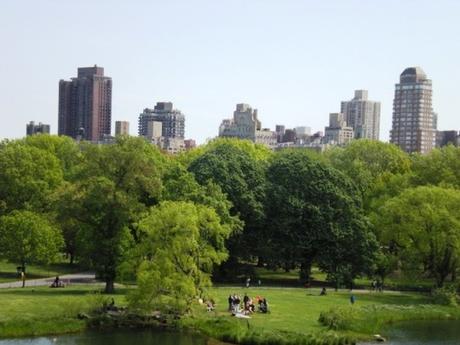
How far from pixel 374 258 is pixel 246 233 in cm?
1216

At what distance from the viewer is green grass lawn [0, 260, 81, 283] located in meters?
72.2

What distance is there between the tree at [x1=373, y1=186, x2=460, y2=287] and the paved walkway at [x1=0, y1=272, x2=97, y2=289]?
91.1ft

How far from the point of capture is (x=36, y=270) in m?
77.2

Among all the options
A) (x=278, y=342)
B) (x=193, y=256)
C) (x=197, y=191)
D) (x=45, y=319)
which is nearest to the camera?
(x=278, y=342)

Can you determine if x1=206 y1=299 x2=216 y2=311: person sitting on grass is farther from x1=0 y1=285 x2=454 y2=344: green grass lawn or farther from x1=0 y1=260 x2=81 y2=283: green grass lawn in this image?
x1=0 y1=260 x2=81 y2=283: green grass lawn

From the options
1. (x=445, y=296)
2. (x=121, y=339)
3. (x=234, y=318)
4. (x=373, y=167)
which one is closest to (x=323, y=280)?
(x=445, y=296)

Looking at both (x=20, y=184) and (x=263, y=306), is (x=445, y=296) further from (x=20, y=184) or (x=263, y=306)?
(x=20, y=184)

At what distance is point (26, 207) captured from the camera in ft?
253

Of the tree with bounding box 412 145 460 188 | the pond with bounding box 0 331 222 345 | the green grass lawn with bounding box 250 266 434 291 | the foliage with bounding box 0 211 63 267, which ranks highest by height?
the tree with bounding box 412 145 460 188

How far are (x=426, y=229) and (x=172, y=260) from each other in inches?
1064

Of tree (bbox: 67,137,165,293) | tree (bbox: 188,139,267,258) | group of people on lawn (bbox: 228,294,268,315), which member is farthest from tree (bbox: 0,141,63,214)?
group of people on lawn (bbox: 228,294,268,315)

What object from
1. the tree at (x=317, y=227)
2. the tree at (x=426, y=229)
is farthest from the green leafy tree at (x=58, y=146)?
the tree at (x=426, y=229)

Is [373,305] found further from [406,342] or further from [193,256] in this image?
[193,256]

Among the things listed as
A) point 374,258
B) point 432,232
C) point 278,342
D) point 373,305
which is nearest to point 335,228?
point 374,258
